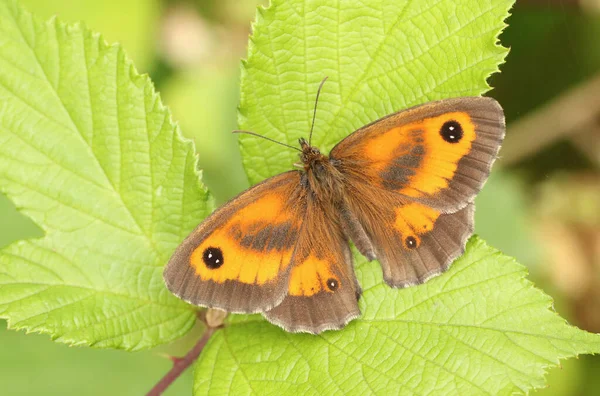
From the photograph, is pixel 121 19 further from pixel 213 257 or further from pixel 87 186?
pixel 213 257

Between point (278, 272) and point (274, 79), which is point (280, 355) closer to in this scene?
point (278, 272)

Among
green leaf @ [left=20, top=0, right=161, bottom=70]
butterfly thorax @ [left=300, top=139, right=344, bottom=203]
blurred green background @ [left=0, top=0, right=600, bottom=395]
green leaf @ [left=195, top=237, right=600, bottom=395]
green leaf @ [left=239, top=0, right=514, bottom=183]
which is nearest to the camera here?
green leaf @ [left=195, top=237, right=600, bottom=395]

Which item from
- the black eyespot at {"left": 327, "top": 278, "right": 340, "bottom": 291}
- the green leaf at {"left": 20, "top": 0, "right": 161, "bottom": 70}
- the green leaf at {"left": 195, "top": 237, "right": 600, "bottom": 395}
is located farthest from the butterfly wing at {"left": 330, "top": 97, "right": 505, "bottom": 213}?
the green leaf at {"left": 20, "top": 0, "right": 161, "bottom": 70}

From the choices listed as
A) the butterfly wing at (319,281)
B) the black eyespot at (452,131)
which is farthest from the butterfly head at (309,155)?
the black eyespot at (452,131)

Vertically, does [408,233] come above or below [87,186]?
below

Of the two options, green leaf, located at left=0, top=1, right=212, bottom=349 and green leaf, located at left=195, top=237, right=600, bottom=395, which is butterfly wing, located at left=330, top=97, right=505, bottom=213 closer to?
green leaf, located at left=195, top=237, right=600, bottom=395

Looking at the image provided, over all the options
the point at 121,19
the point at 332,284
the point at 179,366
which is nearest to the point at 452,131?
the point at 332,284

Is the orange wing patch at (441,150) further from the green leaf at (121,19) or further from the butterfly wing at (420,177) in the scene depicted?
the green leaf at (121,19)
